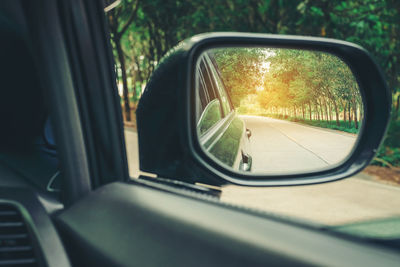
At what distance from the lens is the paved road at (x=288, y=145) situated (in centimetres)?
139

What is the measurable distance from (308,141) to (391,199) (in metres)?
6.34

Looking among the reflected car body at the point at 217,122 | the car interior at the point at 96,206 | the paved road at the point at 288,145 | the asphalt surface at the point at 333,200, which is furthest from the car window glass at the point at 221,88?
the asphalt surface at the point at 333,200

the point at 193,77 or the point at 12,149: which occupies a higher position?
the point at 193,77

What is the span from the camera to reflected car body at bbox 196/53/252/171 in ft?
4.90

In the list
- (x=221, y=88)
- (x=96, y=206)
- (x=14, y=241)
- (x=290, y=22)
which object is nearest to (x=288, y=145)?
(x=221, y=88)

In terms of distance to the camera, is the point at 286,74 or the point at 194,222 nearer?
the point at 194,222

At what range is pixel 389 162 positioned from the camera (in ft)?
29.9

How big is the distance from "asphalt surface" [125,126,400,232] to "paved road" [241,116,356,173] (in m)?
4.16

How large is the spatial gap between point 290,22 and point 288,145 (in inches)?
429

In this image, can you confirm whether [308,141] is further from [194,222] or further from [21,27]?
[21,27]

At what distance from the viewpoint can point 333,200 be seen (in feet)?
22.2

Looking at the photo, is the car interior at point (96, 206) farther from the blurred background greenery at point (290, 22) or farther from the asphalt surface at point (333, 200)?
the asphalt surface at point (333, 200)

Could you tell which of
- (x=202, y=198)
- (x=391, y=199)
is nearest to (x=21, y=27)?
(x=202, y=198)

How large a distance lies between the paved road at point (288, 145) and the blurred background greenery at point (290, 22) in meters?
2.95
